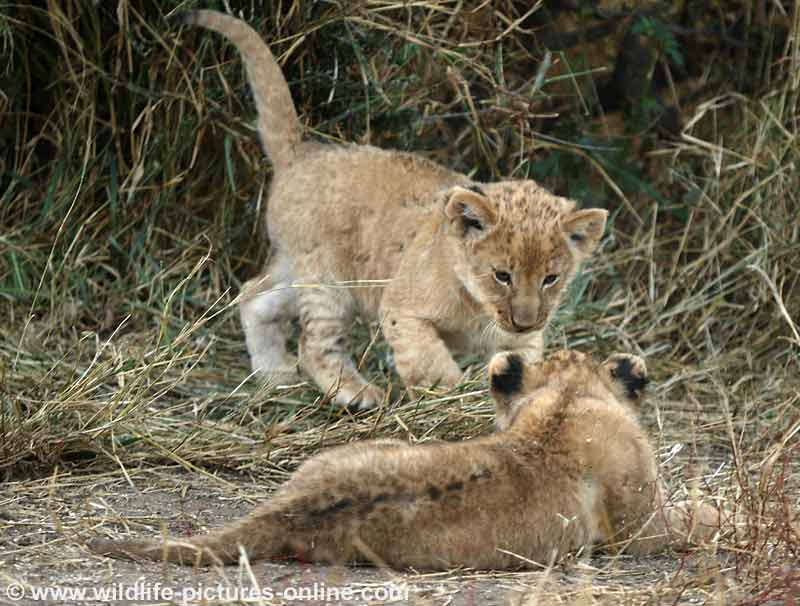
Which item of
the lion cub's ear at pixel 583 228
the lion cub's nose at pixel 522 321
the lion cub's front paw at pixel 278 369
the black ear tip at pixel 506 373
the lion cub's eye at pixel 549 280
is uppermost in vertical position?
the black ear tip at pixel 506 373

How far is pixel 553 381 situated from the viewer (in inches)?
175

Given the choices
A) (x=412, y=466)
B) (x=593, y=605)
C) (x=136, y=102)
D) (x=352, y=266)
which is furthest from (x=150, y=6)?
(x=593, y=605)

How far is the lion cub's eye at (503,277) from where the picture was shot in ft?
18.7

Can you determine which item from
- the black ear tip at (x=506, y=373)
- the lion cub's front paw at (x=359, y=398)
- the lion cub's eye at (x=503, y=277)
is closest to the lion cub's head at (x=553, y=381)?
the black ear tip at (x=506, y=373)

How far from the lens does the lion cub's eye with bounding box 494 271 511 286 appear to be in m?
5.69

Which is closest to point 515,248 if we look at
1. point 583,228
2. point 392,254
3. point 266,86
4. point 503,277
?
point 503,277

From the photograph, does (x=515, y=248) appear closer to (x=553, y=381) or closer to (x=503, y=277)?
(x=503, y=277)

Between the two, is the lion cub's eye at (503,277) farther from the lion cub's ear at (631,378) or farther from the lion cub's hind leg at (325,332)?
the lion cub's ear at (631,378)

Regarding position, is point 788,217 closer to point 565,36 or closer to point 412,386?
point 565,36

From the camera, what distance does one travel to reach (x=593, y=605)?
3.70m

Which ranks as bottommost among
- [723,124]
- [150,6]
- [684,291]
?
[684,291]

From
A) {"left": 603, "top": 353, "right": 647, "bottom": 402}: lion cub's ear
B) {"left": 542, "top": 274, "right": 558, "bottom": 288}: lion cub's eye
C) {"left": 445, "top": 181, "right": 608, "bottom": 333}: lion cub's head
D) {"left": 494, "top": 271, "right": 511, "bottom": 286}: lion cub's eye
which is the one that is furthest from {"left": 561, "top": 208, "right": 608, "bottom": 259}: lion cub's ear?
{"left": 603, "top": 353, "right": 647, "bottom": 402}: lion cub's ear

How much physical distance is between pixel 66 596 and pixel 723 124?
5.59 m

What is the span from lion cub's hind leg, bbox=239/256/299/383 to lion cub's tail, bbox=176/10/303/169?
54 centimetres
